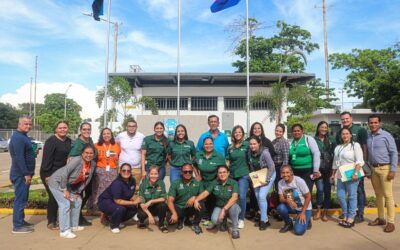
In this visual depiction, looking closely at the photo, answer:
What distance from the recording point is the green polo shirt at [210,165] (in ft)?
17.5

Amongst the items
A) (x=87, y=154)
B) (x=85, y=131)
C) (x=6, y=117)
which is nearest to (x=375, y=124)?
(x=87, y=154)

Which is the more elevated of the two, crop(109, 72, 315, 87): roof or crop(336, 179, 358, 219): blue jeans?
crop(109, 72, 315, 87): roof

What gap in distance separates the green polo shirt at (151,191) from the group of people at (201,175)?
2 centimetres

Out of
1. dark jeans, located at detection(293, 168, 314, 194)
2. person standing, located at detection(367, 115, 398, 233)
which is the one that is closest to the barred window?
dark jeans, located at detection(293, 168, 314, 194)

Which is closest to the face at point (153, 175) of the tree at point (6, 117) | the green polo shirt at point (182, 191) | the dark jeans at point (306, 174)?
the green polo shirt at point (182, 191)

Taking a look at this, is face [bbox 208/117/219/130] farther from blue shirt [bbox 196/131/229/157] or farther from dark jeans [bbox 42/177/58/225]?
dark jeans [bbox 42/177/58/225]

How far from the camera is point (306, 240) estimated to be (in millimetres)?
4746

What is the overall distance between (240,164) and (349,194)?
72.1 inches

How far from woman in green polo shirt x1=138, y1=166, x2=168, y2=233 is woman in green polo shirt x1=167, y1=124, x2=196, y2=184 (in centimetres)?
40

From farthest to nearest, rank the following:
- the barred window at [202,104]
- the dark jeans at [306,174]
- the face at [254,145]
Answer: the barred window at [202,104]
the dark jeans at [306,174]
the face at [254,145]

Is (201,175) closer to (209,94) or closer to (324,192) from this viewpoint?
(324,192)

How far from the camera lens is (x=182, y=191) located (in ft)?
17.2

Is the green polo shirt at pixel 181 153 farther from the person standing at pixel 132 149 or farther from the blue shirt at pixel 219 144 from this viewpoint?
the person standing at pixel 132 149

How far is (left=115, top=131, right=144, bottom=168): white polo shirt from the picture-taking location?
232 inches
